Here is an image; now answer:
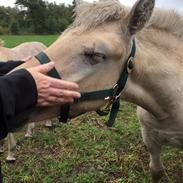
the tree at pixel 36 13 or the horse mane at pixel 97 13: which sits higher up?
the horse mane at pixel 97 13

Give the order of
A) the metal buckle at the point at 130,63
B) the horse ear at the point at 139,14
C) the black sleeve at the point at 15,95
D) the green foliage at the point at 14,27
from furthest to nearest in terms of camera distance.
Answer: the green foliage at the point at 14,27
the metal buckle at the point at 130,63
the horse ear at the point at 139,14
the black sleeve at the point at 15,95

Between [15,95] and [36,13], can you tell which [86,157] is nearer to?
[15,95]

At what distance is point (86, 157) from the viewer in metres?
5.59

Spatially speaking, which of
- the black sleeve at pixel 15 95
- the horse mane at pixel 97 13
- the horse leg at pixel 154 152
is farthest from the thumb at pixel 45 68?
the horse leg at pixel 154 152

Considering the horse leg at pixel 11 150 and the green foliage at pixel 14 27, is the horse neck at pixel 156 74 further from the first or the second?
the green foliage at pixel 14 27

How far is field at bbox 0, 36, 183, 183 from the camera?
5.05 metres

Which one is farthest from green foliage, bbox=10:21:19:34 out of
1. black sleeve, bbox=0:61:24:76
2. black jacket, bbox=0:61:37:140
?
black jacket, bbox=0:61:37:140

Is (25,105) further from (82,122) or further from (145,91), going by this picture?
(82,122)

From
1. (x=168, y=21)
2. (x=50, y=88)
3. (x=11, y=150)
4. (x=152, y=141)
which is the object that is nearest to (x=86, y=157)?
(x=11, y=150)

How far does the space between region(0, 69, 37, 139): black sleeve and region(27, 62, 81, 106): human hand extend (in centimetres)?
7

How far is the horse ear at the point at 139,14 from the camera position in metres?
2.78

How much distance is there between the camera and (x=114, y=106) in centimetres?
343

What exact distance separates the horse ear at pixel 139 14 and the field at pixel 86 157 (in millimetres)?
2556

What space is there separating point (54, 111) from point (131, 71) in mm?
773
